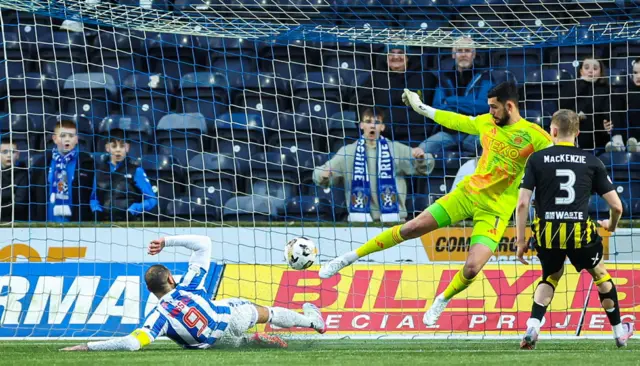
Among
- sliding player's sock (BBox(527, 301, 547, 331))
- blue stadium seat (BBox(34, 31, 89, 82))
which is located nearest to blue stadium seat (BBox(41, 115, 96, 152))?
blue stadium seat (BBox(34, 31, 89, 82))

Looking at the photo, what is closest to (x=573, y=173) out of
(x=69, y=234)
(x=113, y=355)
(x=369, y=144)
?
(x=113, y=355)

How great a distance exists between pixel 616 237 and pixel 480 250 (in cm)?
289

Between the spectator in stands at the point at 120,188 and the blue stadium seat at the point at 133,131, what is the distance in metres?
0.36

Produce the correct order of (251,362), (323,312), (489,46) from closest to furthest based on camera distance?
(251,362) < (323,312) < (489,46)

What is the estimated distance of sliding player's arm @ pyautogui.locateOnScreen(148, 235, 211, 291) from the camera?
911 centimetres

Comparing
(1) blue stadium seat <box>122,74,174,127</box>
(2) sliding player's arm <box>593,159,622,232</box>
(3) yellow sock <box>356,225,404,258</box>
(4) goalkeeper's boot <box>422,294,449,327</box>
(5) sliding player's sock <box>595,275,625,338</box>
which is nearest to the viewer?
(2) sliding player's arm <box>593,159,622,232</box>

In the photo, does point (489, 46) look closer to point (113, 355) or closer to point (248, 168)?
point (248, 168)

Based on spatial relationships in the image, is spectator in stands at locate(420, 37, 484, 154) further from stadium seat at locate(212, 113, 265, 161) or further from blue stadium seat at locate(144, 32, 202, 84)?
blue stadium seat at locate(144, 32, 202, 84)

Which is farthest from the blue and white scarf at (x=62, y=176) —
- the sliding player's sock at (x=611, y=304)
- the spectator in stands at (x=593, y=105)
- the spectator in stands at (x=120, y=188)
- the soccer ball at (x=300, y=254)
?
the sliding player's sock at (x=611, y=304)

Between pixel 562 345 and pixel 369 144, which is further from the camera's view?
pixel 369 144

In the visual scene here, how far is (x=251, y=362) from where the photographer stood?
769 cm

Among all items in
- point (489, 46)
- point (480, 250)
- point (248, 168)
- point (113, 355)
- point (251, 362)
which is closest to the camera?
point (251, 362)

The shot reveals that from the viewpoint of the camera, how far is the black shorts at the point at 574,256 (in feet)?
27.9

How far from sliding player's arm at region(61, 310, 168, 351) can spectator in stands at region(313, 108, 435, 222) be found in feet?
13.8
